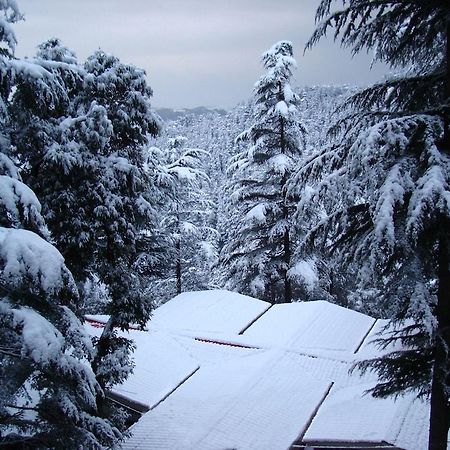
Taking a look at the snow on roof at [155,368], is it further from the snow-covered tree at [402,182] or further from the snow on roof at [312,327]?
the snow-covered tree at [402,182]

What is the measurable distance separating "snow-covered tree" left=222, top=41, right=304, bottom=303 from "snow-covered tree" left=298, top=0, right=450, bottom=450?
11398 mm

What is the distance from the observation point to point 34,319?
4.85 metres

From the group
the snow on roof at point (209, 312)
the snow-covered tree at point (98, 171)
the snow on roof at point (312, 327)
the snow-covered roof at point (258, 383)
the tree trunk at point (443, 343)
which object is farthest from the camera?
the snow on roof at point (209, 312)

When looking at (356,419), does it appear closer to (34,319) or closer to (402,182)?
(402,182)

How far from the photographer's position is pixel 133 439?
10039 mm

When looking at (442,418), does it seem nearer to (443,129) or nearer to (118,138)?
(443,129)

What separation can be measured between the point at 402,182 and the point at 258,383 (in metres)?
8.39

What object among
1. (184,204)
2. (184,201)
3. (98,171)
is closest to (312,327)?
(98,171)

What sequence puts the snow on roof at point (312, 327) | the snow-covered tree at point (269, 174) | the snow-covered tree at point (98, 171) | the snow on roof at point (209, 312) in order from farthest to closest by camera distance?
the snow-covered tree at point (269, 174) < the snow on roof at point (209, 312) < the snow on roof at point (312, 327) < the snow-covered tree at point (98, 171)

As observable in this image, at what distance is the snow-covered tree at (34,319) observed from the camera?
4.70 m

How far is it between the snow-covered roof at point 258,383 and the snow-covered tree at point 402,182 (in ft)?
5.44

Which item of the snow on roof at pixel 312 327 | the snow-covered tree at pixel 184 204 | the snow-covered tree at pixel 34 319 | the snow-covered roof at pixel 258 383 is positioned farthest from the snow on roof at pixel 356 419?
the snow-covered tree at pixel 184 204

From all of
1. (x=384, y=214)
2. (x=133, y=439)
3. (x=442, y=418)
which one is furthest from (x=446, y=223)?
(x=133, y=439)

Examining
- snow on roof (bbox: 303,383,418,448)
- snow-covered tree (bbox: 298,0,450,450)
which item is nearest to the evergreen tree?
snow on roof (bbox: 303,383,418,448)
